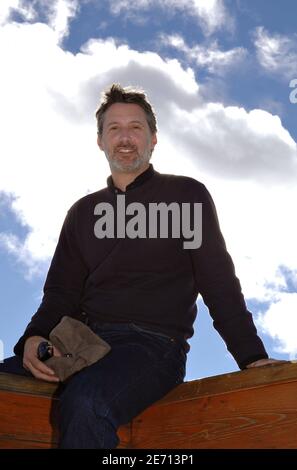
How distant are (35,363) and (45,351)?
0.08 m

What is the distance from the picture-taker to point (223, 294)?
10.7ft

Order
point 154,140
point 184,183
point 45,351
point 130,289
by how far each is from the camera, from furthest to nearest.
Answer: point 154,140
point 184,183
point 130,289
point 45,351

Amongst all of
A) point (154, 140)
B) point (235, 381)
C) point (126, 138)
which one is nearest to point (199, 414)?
point (235, 381)

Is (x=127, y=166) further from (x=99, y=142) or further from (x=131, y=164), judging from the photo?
(x=99, y=142)

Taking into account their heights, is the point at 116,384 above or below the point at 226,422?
above

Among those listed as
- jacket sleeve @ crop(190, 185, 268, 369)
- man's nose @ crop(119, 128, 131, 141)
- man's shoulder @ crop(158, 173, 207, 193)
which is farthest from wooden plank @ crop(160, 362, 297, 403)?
man's nose @ crop(119, 128, 131, 141)

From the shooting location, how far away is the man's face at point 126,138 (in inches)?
155

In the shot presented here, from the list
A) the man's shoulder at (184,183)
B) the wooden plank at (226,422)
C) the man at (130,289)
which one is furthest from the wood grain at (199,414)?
the man's shoulder at (184,183)

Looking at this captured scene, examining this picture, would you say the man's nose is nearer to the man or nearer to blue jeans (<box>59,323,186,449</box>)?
the man

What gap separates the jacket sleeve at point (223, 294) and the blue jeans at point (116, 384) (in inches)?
10.4

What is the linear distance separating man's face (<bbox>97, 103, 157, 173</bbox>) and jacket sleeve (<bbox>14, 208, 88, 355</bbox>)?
1.43ft
